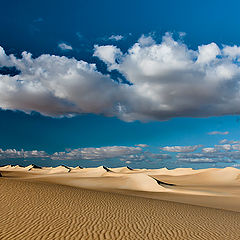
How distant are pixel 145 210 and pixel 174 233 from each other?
519 centimetres

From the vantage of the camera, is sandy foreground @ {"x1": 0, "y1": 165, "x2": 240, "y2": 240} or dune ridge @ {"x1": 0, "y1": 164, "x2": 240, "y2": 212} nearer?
sandy foreground @ {"x1": 0, "y1": 165, "x2": 240, "y2": 240}

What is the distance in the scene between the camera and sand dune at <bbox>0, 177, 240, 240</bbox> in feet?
35.4

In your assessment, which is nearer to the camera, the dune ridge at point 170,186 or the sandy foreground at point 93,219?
the sandy foreground at point 93,219

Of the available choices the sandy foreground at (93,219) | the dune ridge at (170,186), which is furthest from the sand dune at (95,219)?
the dune ridge at (170,186)

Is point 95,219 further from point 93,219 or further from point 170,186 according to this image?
point 170,186

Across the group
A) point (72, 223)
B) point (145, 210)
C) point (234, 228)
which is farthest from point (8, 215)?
point (234, 228)

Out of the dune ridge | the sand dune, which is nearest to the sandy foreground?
the sand dune

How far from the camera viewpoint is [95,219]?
1335cm

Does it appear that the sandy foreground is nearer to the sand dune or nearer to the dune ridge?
the sand dune

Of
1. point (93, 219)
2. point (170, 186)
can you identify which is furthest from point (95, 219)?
point (170, 186)

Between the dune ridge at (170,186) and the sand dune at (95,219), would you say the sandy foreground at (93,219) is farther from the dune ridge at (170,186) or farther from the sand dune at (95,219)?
the dune ridge at (170,186)

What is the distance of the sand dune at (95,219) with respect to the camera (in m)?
10.8

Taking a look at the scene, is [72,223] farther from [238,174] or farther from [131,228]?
[238,174]

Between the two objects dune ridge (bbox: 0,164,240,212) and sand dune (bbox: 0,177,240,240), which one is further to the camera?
dune ridge (bbox: 0,164,240,212)
